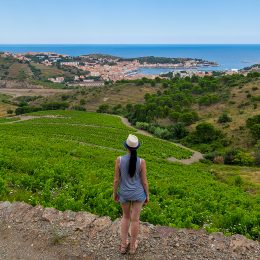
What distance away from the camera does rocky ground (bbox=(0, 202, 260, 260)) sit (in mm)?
9625

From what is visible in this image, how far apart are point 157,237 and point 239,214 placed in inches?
193

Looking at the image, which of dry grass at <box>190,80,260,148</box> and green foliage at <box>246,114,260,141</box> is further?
dry grass at <box>190,80,260,148</box>

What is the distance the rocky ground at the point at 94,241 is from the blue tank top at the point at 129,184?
5.35 feet

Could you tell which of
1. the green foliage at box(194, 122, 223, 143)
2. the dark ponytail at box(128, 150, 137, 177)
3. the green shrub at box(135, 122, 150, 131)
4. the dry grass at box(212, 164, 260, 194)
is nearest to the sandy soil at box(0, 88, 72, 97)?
the green shrub at box(135, 122, 150, 131)

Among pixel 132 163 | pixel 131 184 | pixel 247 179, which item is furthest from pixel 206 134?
pixel 132 163

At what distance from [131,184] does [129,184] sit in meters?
0.05

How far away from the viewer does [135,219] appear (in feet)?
30.5

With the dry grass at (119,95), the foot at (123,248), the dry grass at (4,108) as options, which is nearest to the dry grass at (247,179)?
the foot at (123,248)

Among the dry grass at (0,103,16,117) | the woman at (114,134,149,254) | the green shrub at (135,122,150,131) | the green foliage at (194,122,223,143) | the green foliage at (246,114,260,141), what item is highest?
the woman at (114,134,149,254)

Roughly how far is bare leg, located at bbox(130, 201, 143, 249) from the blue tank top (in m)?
0.21

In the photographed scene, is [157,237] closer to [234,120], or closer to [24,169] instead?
[24,169]

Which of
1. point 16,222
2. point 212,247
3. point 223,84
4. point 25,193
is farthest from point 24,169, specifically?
point 223,84

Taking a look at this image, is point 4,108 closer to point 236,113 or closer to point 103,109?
point 103,109

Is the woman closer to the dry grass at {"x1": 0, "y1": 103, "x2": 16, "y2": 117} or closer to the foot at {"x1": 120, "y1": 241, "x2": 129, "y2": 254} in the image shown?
the foot at {"x1": 120, "y1": 241, "x2": 129, "y2": 254}
